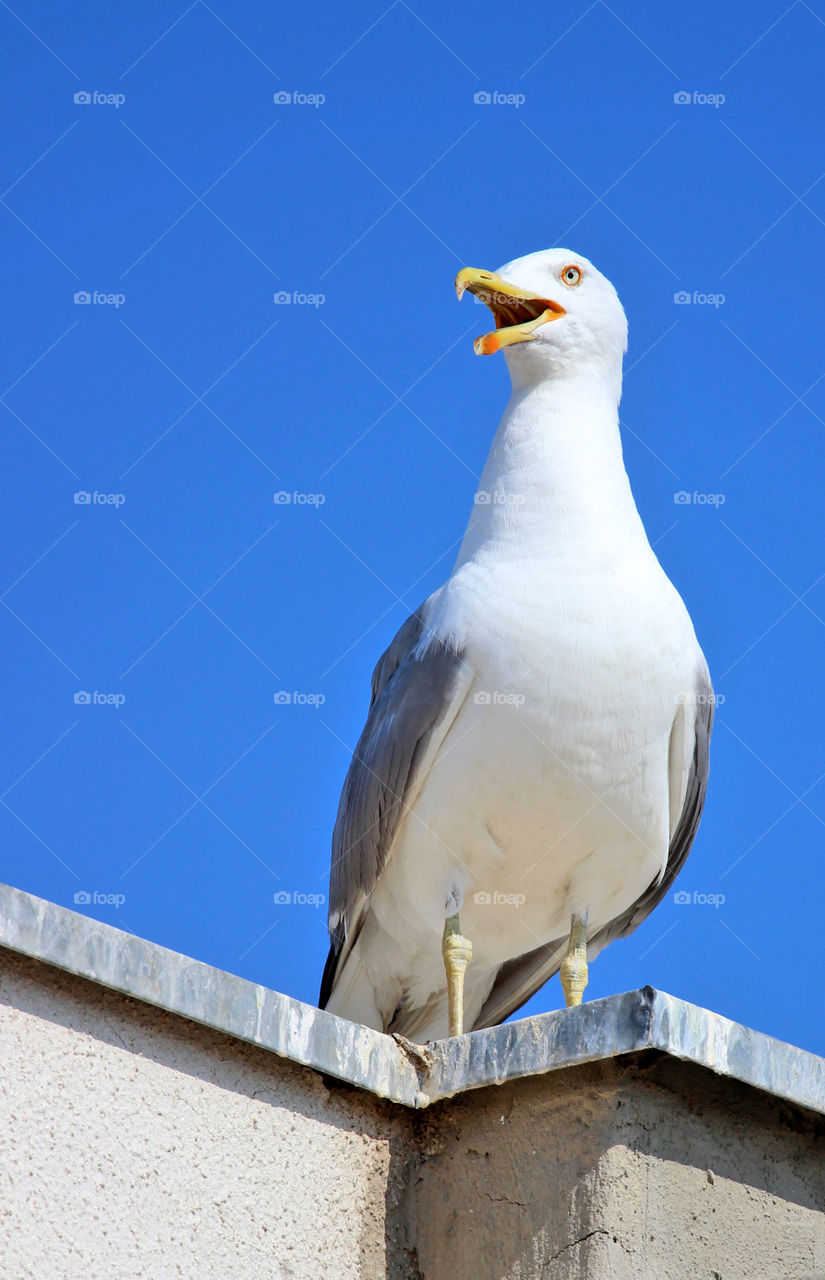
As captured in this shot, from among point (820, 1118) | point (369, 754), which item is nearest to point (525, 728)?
point (369, 754)

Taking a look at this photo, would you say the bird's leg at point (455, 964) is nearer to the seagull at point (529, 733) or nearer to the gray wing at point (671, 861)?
the seagull at point (529, 733)

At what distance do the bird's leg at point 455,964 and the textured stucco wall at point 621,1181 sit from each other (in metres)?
2.23

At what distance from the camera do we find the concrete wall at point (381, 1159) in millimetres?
3242

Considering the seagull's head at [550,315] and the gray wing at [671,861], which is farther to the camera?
the seagull's head at [550,315]

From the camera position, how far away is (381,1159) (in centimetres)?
380

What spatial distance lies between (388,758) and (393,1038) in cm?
263

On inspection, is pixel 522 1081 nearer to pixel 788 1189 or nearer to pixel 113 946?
pixel 788 1189

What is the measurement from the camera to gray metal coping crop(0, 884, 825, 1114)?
10.9 ft

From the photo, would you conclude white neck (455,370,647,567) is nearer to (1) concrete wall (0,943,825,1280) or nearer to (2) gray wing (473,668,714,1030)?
(2) gray wing (473,668,714,1030)

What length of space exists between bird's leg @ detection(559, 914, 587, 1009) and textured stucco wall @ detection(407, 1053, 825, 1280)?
260 cm

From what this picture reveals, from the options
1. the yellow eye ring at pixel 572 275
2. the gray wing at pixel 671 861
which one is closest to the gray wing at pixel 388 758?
the gray wing at pixel 671 861

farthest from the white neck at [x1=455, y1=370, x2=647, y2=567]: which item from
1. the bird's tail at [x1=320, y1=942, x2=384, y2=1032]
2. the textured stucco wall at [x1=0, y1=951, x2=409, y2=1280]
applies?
the textured stucco wall at [x1=0, y1=951, x2=409, y2=1280]

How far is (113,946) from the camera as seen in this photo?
133 inches

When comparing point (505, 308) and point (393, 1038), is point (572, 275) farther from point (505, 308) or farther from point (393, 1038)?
point (393, 1038)
